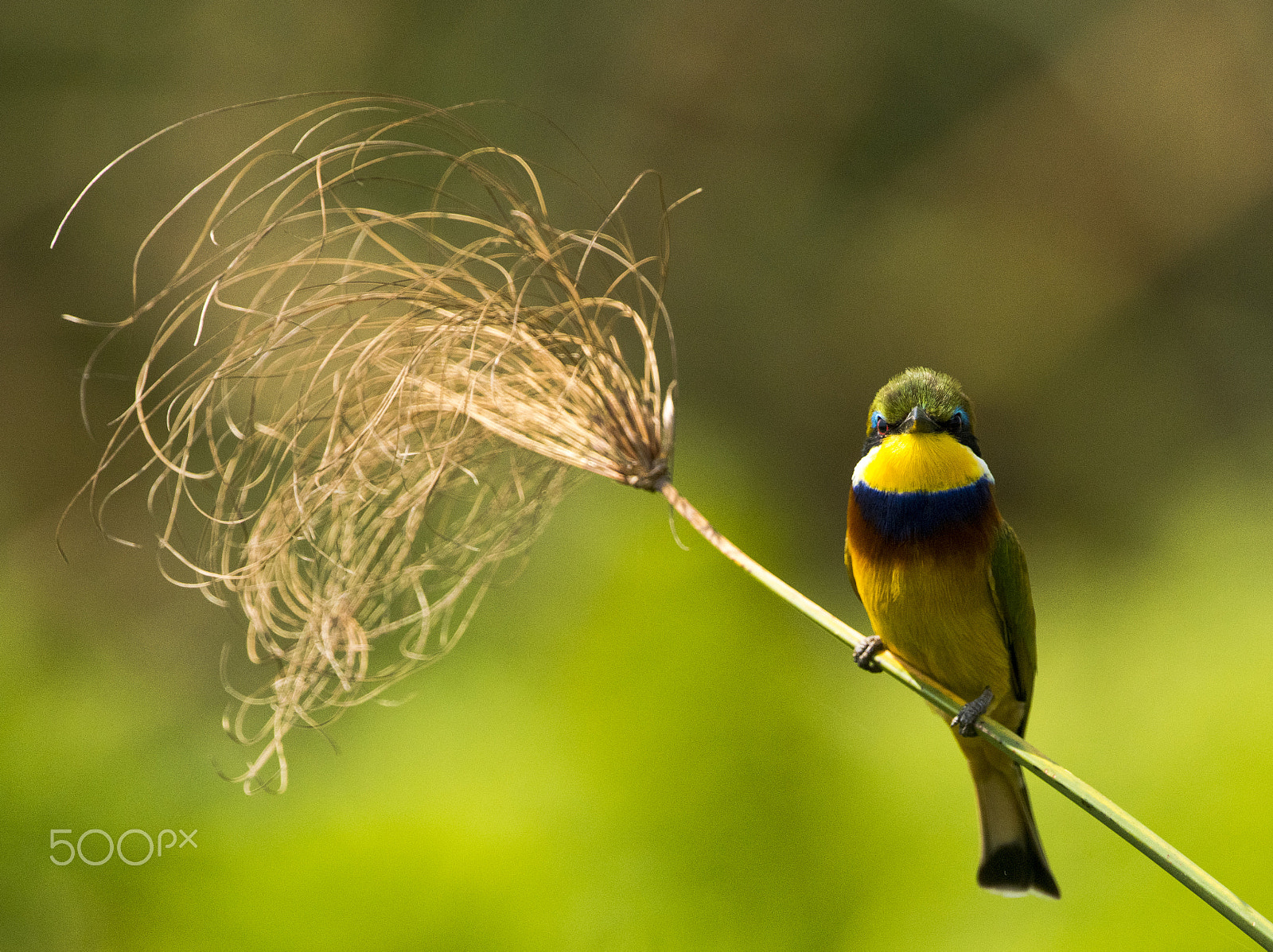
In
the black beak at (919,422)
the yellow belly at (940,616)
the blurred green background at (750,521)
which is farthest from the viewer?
the blurred green background at (750,521)

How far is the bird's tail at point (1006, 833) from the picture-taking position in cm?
147

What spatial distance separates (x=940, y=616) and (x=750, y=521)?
1060 mm

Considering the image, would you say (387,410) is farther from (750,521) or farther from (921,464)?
(750,521)

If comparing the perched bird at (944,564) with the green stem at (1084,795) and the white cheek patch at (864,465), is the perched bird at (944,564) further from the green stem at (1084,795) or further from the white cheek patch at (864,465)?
the green stem at (1084,795)

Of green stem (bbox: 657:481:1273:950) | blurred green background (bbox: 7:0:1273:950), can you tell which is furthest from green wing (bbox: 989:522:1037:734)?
blurred green background (bbox: 7:0:1273:950)

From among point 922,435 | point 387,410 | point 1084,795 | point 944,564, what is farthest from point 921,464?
point 387,410

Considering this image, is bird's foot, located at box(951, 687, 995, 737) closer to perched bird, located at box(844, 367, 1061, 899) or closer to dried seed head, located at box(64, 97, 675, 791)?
perched bird, located at box(844, 367, 1061, 899)

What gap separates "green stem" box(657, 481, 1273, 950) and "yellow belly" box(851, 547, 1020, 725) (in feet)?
1.03

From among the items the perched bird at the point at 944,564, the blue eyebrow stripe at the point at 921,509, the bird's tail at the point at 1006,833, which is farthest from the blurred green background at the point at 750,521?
the blue eyebrow stripe at the point at 921,509

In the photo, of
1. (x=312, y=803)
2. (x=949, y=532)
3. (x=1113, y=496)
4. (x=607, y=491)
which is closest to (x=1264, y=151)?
(x=1113, y=496)

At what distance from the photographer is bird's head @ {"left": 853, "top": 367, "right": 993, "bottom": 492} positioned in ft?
3.97

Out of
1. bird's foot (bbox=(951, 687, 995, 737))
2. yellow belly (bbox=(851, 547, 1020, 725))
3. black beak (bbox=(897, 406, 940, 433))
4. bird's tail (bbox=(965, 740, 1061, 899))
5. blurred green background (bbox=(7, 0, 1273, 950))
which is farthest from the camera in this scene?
blurred green background (bbox=(7, 0, 1273, 950))

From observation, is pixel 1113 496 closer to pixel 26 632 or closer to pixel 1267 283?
pixel 1267 283

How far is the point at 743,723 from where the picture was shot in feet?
6.84
